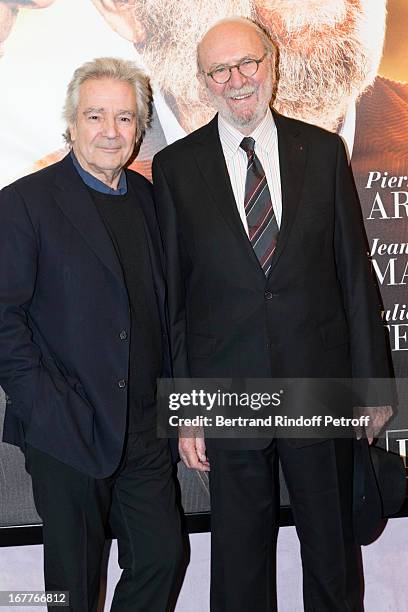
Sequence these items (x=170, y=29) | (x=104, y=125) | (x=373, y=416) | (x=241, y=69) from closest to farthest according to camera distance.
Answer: (x=104, y=125) → (x=241, y=69) → (x=373, y=416) → (x=170, y=29)

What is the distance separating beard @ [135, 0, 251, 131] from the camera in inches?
103

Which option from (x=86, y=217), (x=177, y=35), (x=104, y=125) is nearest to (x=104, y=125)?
(x=104, y=125)

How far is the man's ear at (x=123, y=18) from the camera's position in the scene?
259 cm

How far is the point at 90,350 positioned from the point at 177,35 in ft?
3.87

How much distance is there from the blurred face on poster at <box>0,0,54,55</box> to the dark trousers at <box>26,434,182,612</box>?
4.42ft

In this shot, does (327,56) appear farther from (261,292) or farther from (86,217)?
(86,217)

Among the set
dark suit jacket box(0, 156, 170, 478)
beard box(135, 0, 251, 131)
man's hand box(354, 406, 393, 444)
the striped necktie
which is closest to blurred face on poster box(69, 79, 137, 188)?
dark suit jacket box(0, 156, 170, 478)

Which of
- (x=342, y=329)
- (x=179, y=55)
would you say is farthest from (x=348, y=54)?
(x=342, y=329)

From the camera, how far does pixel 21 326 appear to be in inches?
81.0

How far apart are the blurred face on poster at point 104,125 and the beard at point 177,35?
0.49 meters

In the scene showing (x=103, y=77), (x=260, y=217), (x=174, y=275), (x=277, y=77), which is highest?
(x=277, y=77)

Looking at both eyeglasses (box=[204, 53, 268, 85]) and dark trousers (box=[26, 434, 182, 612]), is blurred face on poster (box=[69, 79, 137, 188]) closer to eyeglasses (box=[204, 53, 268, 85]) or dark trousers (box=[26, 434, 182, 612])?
eyeglasses (box=[204, 53, 268, 85])

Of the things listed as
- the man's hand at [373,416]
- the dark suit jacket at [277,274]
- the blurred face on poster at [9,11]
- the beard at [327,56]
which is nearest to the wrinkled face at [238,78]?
the dark suit jacket at [277,274]

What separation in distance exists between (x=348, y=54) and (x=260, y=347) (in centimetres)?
118
